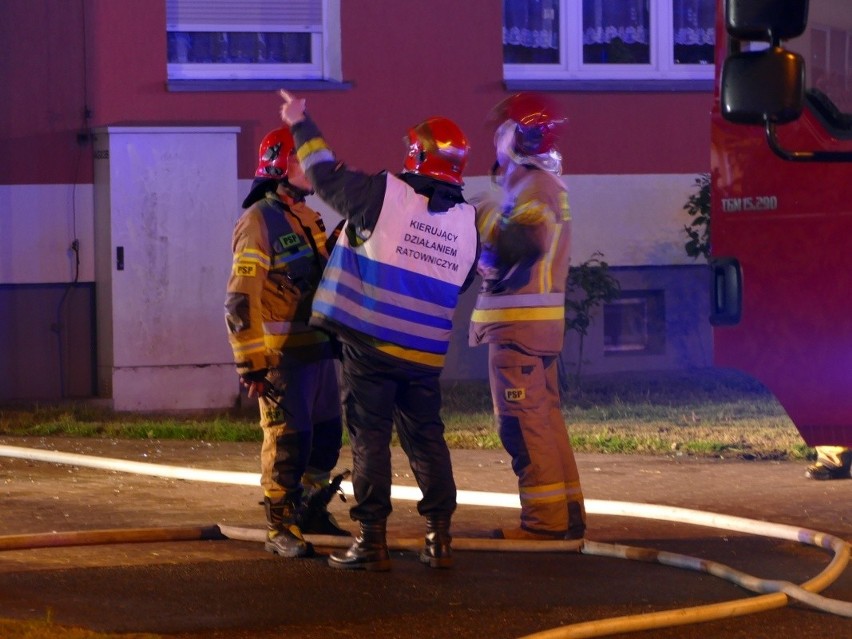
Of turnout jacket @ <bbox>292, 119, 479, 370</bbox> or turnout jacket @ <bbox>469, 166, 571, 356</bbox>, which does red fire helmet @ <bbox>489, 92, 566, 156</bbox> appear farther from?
turnout jacket @ <bbox>292, 119, 479, 370</bbox>

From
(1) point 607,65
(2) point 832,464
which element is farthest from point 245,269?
(1) point 607,65

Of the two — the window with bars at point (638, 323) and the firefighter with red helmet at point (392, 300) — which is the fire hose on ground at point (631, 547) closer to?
the firefighter with red helmet at point (392, 300)

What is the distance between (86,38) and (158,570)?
777cm

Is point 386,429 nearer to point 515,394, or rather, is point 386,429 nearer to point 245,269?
point 515,394

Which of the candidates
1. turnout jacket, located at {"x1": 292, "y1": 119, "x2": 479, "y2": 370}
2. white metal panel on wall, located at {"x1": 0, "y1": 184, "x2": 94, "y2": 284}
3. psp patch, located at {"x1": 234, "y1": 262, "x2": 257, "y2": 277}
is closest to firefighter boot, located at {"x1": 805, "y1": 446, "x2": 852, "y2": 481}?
turnout jacket, located at {"x1": 292, "y1": 119, "x2": 479, "y2": 370}

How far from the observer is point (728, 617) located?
5.41 metres

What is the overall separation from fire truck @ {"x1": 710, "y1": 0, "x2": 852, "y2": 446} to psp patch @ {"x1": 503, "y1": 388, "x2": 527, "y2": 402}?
3.01 feet

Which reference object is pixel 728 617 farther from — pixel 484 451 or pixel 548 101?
pixel 484 451

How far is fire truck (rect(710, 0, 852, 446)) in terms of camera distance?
5.89 meters

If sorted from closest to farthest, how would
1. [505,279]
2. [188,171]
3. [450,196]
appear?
[450,196], [505,279], [188,171]

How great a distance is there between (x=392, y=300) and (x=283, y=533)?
48.1 inches

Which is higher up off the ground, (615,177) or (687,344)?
(615,177)

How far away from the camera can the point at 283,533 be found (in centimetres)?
649

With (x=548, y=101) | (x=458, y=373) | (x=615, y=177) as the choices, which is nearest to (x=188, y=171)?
(x=458, y=373)
